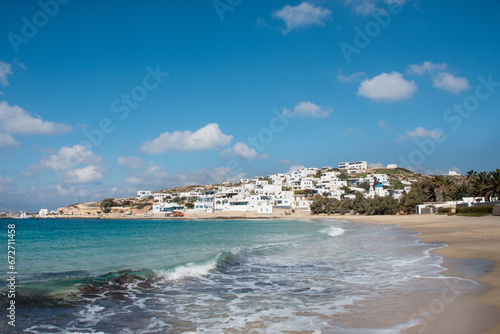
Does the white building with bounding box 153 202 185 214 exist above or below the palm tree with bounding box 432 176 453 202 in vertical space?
below

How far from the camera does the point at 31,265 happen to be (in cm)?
1689

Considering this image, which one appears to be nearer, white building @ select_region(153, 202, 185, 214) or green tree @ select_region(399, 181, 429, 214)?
green tree @ select_region(399, 181, 429, 214)

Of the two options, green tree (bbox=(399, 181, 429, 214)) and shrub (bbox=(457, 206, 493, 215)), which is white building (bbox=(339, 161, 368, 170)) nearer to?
green tree (bbox=(399, 181, 429, 214))

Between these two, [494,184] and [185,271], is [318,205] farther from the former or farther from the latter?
[185,271]

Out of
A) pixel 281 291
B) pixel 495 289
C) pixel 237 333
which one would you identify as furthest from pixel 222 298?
pixel 495 289

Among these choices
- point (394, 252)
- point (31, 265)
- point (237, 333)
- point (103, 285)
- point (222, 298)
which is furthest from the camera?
point (394, 252)

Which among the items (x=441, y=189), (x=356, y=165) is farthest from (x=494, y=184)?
(x=356, y=165)

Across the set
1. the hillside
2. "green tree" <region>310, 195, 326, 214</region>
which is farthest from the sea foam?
the hillside

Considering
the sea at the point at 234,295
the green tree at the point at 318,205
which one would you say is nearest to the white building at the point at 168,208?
the green tree at the point at 318,205

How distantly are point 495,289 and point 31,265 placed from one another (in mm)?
18290

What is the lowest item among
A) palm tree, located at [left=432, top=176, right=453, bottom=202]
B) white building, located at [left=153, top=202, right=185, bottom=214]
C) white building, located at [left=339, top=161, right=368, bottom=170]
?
white building, located at [left=153, top=202, right=185, bottom=214]

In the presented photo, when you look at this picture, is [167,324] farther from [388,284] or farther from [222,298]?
[388,284]

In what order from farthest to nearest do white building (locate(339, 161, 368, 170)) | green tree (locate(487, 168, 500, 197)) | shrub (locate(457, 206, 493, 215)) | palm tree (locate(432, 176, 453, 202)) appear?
white building (locate(339, 161, 368, 170)), palm tree (locate(432, 176, 453, 202)), green tree (locate(487, 168, 500, 197)), shrub (locate(457, 206, 493, 215))

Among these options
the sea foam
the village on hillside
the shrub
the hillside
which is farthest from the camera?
the hillside
